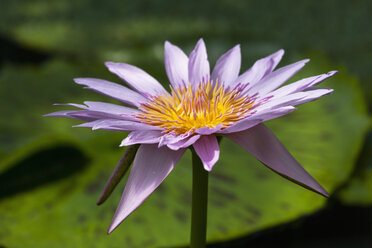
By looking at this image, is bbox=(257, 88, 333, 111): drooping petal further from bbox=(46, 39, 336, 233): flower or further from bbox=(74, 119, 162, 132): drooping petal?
bbox=(74, 119, 162, 132): drooping petal

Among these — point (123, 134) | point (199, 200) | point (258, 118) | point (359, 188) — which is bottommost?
point (359, 188)

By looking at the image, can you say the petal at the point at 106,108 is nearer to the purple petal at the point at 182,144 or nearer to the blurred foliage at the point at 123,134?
the purple petal at the point at 182,144

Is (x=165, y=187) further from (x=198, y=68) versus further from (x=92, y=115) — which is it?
(x=92, y=115)

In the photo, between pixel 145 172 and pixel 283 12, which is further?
pixel 283 12

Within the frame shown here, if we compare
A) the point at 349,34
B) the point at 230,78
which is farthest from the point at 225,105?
the point at 349,34

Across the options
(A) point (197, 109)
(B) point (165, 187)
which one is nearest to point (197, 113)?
(A) point (197, 109)

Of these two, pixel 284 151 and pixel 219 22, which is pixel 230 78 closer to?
pixel 284 151

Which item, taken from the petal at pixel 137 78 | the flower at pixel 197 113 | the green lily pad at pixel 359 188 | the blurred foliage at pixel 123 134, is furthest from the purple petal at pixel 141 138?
the green lily pad at pixel 359 188
